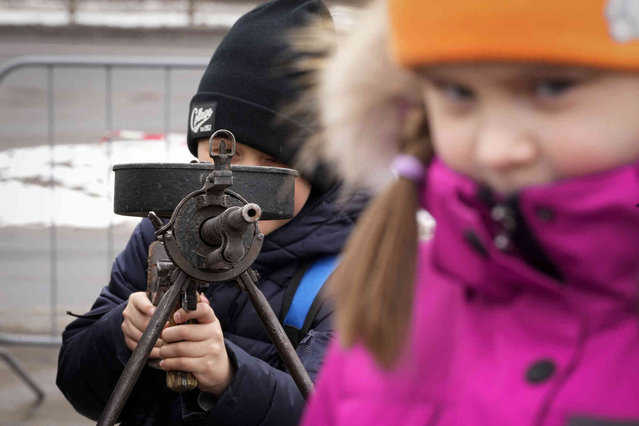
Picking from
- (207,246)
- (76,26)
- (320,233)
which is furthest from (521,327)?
(76,26)

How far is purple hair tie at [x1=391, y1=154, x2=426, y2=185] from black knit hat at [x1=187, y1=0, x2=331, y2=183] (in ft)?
3.35

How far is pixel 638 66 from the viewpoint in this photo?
918 millimetres

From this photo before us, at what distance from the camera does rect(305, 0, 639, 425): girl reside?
93 cm

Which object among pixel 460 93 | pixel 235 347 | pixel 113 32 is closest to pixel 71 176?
pixel 235 347

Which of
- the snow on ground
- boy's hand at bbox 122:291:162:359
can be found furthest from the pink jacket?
the snow on ground

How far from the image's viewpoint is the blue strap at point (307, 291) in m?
2.05

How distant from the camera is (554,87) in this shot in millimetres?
939

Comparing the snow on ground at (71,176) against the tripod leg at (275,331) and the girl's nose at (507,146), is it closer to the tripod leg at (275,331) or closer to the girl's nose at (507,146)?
the tripod leg at (275,331)

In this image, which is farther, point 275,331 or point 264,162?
point 264,162

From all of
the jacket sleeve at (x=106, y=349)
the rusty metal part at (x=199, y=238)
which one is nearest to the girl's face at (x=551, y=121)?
the rusty metal part at (x=199, y=238)

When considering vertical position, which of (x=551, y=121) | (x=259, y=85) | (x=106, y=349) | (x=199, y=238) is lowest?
(x=106, y=349)

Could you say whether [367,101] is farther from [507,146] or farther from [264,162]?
[264,162]

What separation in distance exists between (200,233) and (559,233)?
2.78 feet

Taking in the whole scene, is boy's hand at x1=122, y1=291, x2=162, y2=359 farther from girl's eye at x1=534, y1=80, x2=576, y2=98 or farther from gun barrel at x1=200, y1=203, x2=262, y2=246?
girl's eye at x1=534, y1=80, x2=576, y2=98
